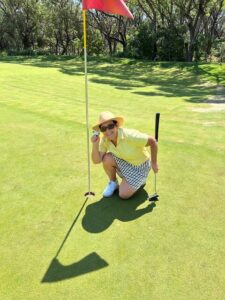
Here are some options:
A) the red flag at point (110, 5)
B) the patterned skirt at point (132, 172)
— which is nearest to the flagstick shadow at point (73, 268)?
the patterned skirt at point (132, 172)

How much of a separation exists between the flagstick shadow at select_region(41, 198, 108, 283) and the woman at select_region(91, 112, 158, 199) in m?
1.40

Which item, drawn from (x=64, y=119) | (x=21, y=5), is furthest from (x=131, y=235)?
(x=21, y=5)

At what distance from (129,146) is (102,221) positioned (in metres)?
1.02

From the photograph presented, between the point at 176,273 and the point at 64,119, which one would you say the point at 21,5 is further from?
the point at 176,273

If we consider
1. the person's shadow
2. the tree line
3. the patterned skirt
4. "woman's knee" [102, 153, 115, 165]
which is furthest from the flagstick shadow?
the tree line

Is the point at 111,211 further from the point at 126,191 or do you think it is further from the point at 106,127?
the point at 106,127

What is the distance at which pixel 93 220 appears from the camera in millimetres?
4434

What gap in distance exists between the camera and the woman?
15.4ft

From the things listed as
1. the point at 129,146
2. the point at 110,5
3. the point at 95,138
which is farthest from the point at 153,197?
the point at 110,5

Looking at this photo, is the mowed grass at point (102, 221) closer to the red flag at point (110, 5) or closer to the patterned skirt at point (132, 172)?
the patterned skirt at point (132, 172)

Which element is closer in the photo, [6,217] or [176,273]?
[176,273]

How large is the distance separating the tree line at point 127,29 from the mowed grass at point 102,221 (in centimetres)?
2313

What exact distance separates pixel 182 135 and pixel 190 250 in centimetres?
459

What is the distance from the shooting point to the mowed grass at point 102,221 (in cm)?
335
